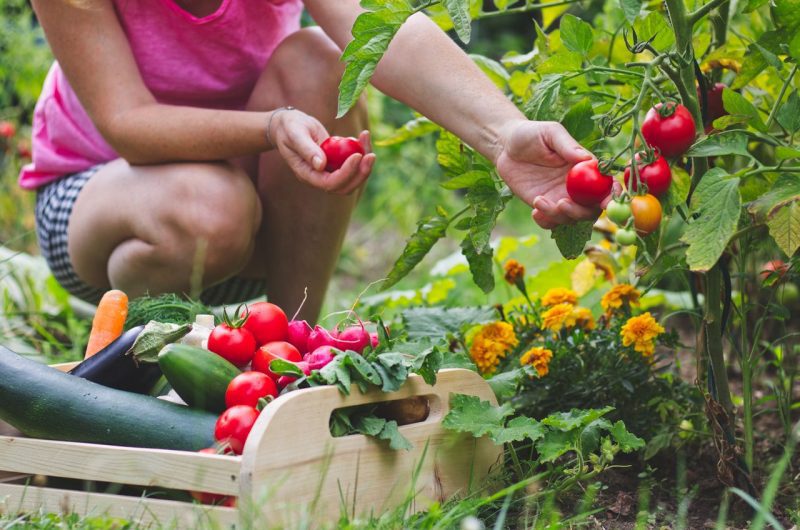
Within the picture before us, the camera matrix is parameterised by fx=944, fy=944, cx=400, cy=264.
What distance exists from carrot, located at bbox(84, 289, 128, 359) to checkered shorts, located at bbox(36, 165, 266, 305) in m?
0.51

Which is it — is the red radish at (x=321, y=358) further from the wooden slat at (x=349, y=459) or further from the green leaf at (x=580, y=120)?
the green leaf at (x=580, y=120)

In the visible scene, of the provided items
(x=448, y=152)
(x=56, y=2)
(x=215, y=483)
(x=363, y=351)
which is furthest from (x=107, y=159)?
(x=215, y=483)

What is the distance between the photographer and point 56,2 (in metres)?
1.91

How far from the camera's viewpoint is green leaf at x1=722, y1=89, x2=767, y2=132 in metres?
1.37

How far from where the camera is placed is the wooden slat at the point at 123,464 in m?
1.24

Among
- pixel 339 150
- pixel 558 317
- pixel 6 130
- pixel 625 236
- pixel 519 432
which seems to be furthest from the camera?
pixel 6 130

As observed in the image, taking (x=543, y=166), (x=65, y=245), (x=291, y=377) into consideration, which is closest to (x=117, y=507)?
(x=291, y=377)

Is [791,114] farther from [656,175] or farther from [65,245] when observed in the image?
[65,245]

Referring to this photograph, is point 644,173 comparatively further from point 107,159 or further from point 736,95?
point 107,159

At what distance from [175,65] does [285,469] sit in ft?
3.94

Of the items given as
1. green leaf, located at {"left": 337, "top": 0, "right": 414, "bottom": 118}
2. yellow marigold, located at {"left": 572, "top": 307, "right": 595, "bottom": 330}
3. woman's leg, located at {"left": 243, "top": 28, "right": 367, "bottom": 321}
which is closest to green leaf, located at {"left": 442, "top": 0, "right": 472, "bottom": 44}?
green leaf, located at {"left": 337, "top": 0, "right": 414, "bottom": 118}

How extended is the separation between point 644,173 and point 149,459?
0.79 m

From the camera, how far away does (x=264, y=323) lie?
1551 mm

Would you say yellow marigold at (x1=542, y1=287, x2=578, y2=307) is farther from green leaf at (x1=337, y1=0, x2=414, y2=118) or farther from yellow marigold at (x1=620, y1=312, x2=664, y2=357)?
green leaf at (x1=337, y1=0, x2=414, y2=118)
